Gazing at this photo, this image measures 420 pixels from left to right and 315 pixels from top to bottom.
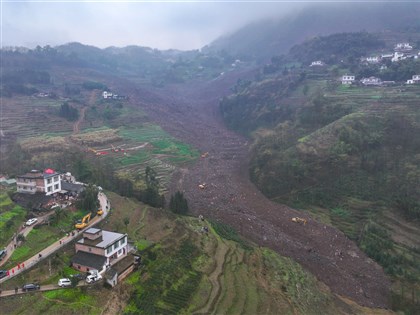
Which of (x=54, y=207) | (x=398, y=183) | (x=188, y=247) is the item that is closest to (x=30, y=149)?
(x=54, y=207)

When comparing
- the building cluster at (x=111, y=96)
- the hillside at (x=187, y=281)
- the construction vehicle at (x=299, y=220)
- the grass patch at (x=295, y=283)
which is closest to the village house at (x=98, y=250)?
the hillside at (x=187, y=281)

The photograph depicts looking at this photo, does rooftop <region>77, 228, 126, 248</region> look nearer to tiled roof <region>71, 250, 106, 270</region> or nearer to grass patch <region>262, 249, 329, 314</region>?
tiled roof <region>71, 250, 106, 270</region>

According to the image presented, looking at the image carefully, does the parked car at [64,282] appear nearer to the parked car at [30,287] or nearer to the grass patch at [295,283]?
the parked car at [30,287]

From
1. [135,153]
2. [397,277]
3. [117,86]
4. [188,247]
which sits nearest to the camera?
[188,247]

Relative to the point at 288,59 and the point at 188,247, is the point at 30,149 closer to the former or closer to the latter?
the point at 188,247

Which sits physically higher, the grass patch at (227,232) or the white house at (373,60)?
the white house at (373,60)

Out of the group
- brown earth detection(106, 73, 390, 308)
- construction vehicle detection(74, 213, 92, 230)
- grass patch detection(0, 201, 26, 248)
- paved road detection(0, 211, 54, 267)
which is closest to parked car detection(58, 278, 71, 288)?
paved road detection(0, 211, 54, 267)
